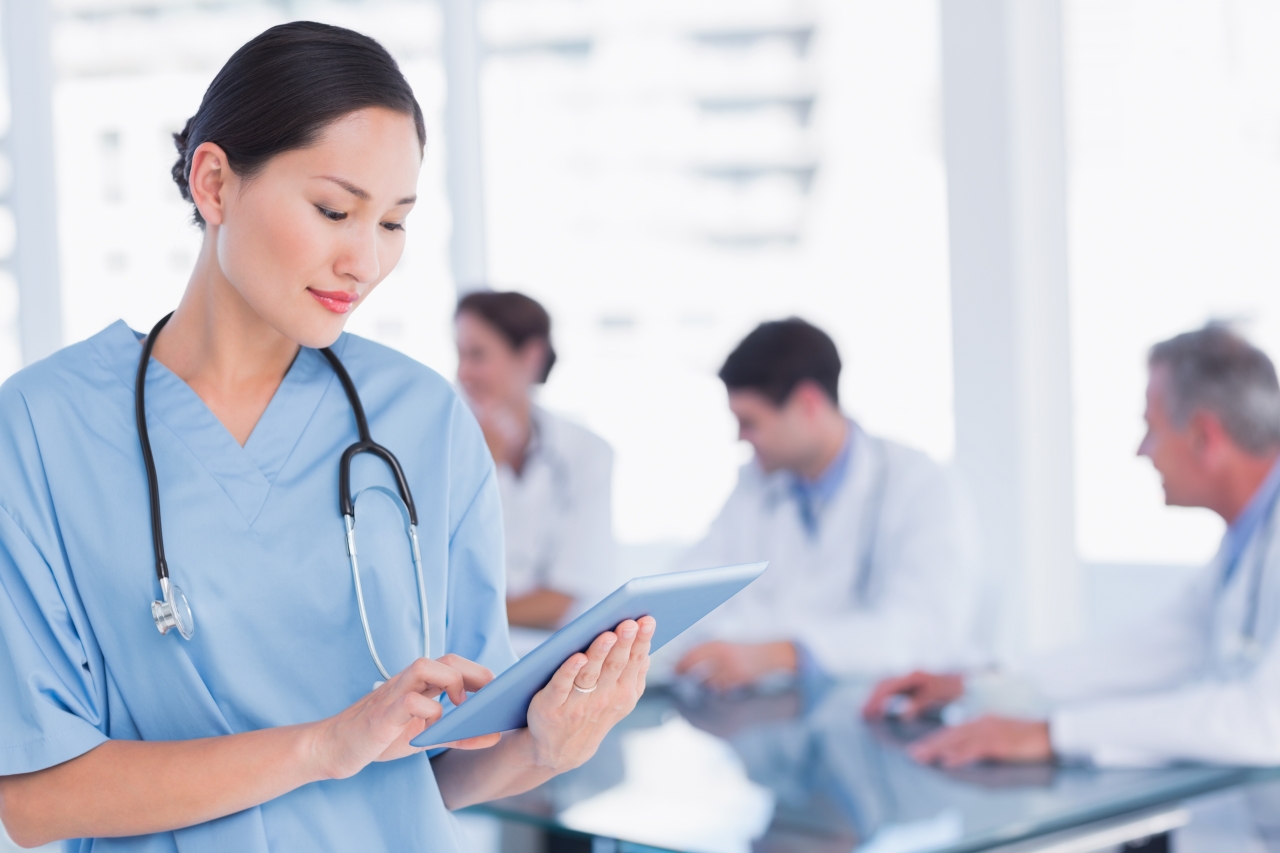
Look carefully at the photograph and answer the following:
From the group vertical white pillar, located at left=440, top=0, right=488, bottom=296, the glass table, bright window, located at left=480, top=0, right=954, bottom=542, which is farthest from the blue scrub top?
vertical white pillar, located at left=440, top=0, right=488, bottom=296

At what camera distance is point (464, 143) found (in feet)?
14.4

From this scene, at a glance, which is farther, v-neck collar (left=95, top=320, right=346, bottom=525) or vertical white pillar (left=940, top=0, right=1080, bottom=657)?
vertical white pillar (left=940, top=0, right=1080, bottom=657)

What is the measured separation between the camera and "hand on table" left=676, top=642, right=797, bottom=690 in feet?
7.64

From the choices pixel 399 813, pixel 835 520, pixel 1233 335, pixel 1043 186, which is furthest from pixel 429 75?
pixel 399 813

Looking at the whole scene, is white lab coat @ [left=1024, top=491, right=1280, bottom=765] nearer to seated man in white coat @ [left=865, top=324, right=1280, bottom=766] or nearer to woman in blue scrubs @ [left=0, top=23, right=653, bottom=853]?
seated man in white coat @ [left=865, top=324, right=1280, bottom=766]

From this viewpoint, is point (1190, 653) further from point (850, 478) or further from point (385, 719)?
point (385, 719)

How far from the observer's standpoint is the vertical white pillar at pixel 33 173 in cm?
372

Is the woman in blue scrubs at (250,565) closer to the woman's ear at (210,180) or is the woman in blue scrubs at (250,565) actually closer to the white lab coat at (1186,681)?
the woman's ear at (210,180)

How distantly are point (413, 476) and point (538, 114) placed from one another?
346 cm

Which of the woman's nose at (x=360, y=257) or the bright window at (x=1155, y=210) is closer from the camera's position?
the woman's nose at (x=360, y=257)

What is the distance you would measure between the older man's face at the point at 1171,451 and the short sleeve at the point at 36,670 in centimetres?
172

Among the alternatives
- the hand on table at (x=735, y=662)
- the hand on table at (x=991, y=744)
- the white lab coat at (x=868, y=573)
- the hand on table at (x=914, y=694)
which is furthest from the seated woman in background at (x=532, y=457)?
the hand on table at (x=991, y=744)

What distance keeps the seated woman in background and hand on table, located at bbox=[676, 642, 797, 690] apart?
2.45 ft

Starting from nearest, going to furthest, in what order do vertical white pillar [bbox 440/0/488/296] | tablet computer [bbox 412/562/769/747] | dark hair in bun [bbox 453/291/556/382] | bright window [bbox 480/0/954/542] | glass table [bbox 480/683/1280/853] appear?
tablet computer [bbox 412/562/769/747] → glass table [bbox 480/683/1280/853] → dark hair in bun [bbox 453/291/556/382] → bright window [bbox 480/0/954/542] → vertical white pillar [bbox 440/0/488/296]
